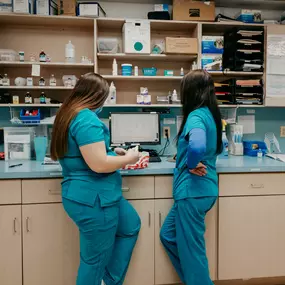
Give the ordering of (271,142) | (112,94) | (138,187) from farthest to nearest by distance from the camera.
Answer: (271,142), (112,94), (138,187)

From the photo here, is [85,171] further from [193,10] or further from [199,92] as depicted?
[193,10]

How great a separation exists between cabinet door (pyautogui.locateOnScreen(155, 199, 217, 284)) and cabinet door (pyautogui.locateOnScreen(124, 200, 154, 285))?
0.12ft

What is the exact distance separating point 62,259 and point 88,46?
179 centimetres

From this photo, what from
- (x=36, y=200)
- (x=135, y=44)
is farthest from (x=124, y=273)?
(x=135, y=44)

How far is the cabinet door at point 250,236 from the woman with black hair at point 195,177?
0.35 meters

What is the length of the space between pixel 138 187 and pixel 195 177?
1.40 ft

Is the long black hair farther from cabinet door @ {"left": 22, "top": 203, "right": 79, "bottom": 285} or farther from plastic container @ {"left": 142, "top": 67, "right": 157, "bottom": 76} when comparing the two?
cabinet door @ {"left": 22, "top": 203, "right": 79, "bottom": 285}

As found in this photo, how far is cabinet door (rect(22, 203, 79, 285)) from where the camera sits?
6.74 ft

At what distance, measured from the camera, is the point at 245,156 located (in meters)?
2.71

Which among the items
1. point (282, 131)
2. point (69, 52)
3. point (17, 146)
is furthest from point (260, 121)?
point (17, 146)

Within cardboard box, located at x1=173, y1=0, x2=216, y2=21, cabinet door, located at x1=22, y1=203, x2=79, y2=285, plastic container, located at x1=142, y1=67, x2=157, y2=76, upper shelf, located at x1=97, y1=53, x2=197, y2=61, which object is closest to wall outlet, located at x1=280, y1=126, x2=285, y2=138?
upper shelf, located at x1=97, y1=53, x2=197, y2=61

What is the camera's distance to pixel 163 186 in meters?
2.15

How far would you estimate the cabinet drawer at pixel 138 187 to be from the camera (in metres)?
2.11

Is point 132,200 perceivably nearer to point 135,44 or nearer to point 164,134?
point 164,134
